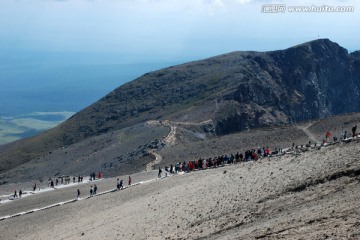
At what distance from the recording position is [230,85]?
11256 cm

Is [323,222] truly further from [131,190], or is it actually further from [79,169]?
[79,169]

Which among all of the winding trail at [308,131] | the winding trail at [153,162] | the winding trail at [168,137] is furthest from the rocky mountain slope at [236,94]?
the winding trail at [308,131]

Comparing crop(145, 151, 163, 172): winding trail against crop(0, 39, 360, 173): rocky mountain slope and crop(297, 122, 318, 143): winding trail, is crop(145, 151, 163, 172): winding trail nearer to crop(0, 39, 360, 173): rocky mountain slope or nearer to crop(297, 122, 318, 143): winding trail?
crop(297, 122, 318, 143): winding trail

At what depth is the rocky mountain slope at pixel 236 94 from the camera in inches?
4065

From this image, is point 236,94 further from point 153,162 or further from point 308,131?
point 153,162

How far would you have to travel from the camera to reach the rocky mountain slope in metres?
103

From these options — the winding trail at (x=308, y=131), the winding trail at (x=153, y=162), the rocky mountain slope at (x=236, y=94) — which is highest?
the rocky mountain slope at (x=236, y=94)

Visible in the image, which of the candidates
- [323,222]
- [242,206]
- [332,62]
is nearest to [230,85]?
[332,62]

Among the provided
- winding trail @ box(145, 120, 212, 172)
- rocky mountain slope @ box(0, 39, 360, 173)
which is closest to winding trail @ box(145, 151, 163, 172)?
winding trail @ box(145, 120, 212, 172)

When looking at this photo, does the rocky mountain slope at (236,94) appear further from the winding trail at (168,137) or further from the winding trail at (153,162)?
the winding trail at (153,162)

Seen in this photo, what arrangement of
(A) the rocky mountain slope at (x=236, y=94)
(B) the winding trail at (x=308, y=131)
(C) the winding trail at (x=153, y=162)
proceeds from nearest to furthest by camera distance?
(B) the winding trail at (x=308, y=131), (C) the winding trail at (x=153, y=162), (A) the rocky mountain slope at (x=236, y=94)

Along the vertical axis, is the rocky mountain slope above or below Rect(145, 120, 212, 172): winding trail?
above

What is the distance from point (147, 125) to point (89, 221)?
55.9 metres

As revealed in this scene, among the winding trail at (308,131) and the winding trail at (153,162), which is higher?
the winding trail at (308,131)
